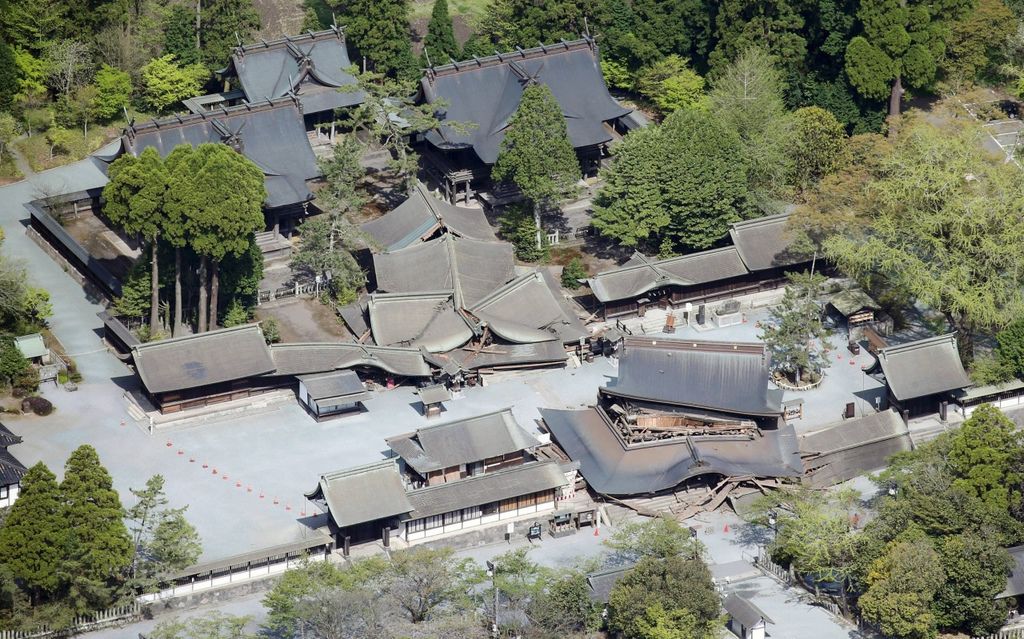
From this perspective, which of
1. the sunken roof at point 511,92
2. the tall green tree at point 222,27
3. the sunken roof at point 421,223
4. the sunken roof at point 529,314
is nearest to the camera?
the sunken roof at point 529,314

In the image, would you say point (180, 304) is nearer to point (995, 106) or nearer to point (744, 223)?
point (744, 223)

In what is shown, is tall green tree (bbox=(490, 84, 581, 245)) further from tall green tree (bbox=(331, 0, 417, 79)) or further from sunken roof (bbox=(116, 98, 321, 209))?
tall green tree (bbox=(331, 0, 417, 79))

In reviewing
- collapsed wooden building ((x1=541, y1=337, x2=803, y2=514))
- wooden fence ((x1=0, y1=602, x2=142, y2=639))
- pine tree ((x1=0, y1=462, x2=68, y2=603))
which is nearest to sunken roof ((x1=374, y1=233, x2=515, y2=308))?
collapsed wooden building ((x1=541, y1=337, x2=803, y2=514))

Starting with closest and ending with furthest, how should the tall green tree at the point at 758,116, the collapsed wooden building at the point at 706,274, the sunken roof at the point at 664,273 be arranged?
1. the sunken roof at the point at 664,273
2. the collapsed wooden building at the point at 706,274
3. the tall green tree at the point at 758,116

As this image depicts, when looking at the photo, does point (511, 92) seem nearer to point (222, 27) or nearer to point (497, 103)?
point (497, 103)

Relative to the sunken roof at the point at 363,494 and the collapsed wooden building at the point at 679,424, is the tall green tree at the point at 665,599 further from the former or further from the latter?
the sunken roof at the point at 363,494

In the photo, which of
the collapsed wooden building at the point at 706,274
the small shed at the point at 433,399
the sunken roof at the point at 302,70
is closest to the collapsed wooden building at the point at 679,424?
Result: the small shed at the point at 433,399
